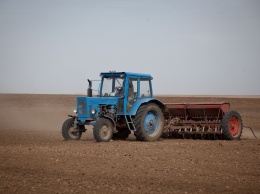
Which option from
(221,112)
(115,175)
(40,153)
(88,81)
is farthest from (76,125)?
(115,175)

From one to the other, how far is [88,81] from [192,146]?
3.99 metres

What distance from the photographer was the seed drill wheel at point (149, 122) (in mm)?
14070

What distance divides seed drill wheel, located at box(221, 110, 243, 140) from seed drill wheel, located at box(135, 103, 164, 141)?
2.09m

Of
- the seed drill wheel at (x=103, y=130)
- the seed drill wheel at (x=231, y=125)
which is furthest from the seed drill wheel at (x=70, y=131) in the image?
the seed drill wheel at (x=231, y=125)

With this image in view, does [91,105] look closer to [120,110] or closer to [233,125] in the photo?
[120,110]

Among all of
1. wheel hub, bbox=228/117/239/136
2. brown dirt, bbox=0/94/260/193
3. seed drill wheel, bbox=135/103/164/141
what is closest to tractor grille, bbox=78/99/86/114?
seed drill wheel, bbox=135/103/164/141

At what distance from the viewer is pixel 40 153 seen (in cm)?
1086

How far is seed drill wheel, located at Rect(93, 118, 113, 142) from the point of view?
43.3ft

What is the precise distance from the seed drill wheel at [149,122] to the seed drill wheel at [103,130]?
0.97 metres

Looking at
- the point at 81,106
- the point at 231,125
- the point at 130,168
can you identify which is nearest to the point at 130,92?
the point at 81,106

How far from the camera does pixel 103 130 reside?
531 inches

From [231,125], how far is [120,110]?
404 cm

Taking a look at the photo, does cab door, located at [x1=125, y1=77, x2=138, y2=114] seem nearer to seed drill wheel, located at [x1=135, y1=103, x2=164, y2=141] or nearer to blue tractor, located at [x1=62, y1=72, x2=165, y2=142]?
blue tractor, located at [x1=62, y1=72, x2=165, y2=142]

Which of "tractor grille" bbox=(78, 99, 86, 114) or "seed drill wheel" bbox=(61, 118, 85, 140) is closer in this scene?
"tractor grille" bbox=(78, 99, 86, 114)
